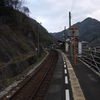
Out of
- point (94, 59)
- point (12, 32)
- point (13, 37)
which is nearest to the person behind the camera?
point (94, 59)

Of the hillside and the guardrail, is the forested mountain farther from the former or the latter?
the guardrail

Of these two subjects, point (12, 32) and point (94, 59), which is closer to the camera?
point (94, 59)

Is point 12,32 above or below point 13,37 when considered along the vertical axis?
above

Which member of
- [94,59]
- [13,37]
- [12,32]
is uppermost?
[12,32]

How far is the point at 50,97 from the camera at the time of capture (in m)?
4.49

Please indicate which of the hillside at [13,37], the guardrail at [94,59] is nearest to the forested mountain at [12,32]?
the hillside at [13,37]

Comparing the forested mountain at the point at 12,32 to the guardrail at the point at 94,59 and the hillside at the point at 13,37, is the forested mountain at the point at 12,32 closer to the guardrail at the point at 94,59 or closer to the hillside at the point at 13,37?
the hillside at the point at 13,37

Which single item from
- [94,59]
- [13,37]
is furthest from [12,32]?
[94,59]

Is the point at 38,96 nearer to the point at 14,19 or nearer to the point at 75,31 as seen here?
the point at 75,31

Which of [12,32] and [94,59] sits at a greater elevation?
[12,32]

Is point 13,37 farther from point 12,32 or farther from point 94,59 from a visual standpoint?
point 94,59

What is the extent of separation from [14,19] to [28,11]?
16.2 meters

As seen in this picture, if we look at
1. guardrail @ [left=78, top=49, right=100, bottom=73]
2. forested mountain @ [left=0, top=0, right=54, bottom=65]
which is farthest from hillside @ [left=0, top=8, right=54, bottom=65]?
guardrail @ [left=78, top=49, right=100, bottom=73]

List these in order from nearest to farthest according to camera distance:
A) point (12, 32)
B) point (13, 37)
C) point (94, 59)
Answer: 1. point (94, 59)
2. point (13, 37)
3. point (12, 32)
